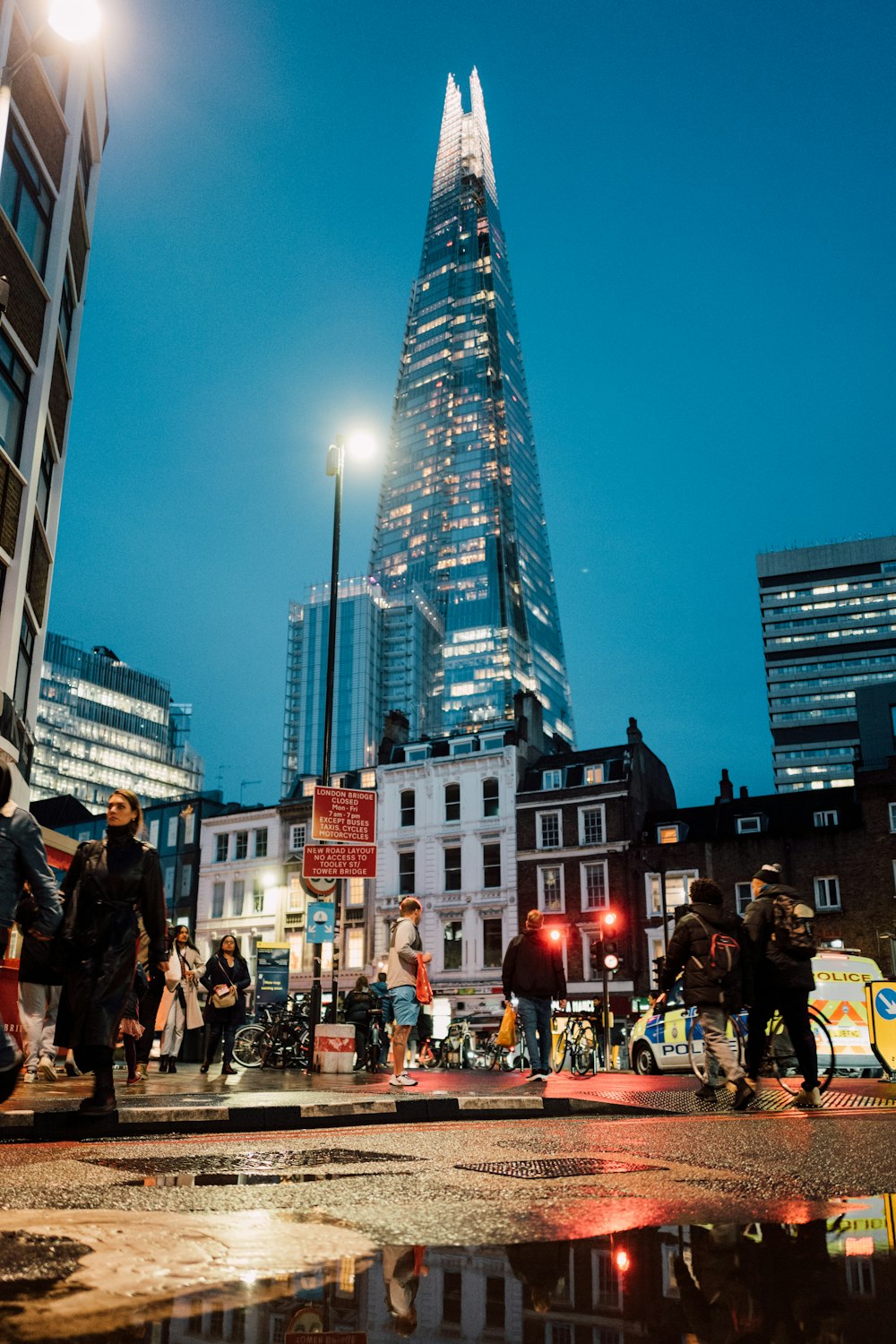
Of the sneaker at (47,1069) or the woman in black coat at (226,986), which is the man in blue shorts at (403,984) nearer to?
the woman in black coat at (226,986)

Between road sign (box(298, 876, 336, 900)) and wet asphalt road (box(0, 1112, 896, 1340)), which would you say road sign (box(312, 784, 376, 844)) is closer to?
road sign (box(298, 876, 336, 900))

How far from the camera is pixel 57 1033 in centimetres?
654

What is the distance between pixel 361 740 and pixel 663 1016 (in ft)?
414

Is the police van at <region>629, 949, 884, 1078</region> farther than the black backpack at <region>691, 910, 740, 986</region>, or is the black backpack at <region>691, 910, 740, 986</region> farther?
the police van at <region>629, 949, 884, 1078</region>

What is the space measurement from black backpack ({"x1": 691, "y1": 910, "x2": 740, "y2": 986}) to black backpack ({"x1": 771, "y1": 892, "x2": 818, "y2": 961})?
370mm

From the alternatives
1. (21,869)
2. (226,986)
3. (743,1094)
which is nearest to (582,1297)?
(21,869)

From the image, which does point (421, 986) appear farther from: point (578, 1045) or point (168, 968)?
point (578, 1045)

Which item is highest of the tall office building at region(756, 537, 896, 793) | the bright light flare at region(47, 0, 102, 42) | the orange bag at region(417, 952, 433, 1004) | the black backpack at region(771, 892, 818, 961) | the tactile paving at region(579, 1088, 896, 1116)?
the tall office building at region(756, 537, 896, 793)

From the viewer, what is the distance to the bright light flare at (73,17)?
1159cm

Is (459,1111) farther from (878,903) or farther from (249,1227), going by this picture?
(878,903)

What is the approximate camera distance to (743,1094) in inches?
332

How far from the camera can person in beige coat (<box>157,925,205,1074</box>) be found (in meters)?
15.8

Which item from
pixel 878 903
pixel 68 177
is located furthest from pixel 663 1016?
pixel 878 903

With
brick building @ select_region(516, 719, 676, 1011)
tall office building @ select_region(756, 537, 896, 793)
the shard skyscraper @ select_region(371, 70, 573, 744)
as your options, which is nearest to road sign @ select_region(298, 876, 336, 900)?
brick building @ select_region(516, 719, 676, 1011)
